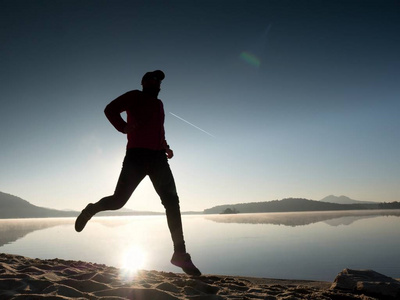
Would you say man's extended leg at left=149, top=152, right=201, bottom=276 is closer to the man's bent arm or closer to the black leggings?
the black leggings

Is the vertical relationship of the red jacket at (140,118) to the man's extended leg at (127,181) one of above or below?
above

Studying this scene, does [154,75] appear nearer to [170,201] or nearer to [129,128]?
[129,128]

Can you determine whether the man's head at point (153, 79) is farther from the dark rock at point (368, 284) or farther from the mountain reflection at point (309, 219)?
the mountain reflection at point (309, 219)

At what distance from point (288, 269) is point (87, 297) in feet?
26.8

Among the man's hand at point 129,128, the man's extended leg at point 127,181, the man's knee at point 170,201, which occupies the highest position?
the man's hand at point 129,128

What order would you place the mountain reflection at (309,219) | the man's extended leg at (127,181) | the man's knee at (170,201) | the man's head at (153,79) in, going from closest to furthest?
the man's extended leg at (127,181) → the man's knee at (170,201) → the man's head at (153,79) → the mountain reflection at (309,219)

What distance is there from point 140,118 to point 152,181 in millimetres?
986

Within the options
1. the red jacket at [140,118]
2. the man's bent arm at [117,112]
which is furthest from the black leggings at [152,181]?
the man's bent arm at [117,112]

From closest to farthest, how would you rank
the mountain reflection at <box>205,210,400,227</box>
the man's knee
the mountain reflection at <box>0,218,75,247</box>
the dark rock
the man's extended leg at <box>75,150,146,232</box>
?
1. the dark rock
2. the man's extended leg at <box>75,150,146,232</box>
3. the man's knee
4. the mountain reflection at <box>0,218,75,247</box>
5. the mountain reflection at <box>205,210,400,227</box>

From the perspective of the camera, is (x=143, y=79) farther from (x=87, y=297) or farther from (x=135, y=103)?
(x=87, y=297)

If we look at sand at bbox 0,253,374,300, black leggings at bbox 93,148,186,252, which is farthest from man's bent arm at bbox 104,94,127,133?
sand at bbox 0,253,374,300

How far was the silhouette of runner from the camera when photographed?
4168mm

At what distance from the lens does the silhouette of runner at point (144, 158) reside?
4168 mm

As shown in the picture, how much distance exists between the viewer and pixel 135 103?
447 centimetres
